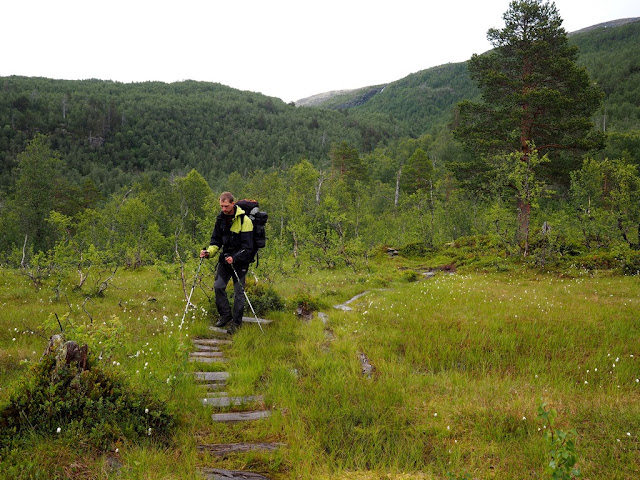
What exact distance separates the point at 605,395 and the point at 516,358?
1.61 m

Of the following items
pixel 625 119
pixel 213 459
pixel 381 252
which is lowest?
pixel 381 252

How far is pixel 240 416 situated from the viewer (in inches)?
182

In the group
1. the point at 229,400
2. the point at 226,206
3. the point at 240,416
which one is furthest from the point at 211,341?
the point at 240,416

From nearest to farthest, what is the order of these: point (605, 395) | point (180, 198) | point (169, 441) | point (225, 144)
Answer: point (169, 441)
point (605, 395)
point (180, 198)
point (225, 144)

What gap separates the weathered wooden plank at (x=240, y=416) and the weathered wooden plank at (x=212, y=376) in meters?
1.11

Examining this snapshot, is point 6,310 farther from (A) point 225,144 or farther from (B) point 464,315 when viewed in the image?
(A) point 225,144

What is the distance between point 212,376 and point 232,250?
122 inches

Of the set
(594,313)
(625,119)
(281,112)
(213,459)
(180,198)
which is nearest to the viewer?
(213,459)

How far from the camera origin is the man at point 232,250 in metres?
7.91

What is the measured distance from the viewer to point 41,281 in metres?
13.7

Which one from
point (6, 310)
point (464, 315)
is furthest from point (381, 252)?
point (6, 310)

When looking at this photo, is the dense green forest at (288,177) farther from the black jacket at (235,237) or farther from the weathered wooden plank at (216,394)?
the weathered wooden plank at (216,394)

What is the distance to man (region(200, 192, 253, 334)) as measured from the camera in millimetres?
7914

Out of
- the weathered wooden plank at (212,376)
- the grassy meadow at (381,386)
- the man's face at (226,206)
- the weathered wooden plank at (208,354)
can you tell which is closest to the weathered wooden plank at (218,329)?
the grassy meadow at (381,386)
